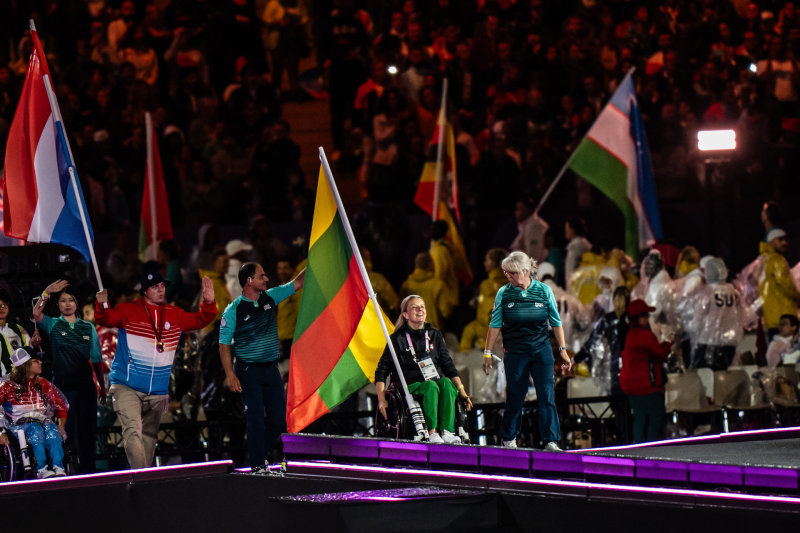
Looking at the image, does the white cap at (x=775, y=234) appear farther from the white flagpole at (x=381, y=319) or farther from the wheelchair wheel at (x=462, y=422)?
the white flagpole at (x=381, y=319)

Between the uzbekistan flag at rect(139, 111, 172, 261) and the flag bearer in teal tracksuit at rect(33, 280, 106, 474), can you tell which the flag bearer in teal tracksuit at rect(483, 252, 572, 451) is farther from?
the uzbekistan flag at rect(139, 111, 172, 261)

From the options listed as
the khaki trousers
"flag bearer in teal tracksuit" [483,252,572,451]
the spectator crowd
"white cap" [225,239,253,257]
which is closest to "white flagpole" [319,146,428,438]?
"flag bearer in teal tracksuit" [483,252,572,451]

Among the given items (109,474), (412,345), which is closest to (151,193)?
(412,345)

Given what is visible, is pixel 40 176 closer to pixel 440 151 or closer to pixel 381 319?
pixel 381 319

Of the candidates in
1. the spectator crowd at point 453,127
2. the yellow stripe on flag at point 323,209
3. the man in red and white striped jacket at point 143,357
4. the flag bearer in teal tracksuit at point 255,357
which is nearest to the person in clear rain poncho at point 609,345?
the spectator crowd at point 453,127

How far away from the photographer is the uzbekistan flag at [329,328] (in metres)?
13.8

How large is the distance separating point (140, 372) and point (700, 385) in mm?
6600

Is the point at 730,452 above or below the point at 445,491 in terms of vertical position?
above

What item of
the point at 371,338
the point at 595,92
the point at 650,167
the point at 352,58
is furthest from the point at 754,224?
the point at 371,338

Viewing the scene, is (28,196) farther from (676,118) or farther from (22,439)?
(676,118)

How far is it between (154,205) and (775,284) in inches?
322

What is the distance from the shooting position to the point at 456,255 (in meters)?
21.1

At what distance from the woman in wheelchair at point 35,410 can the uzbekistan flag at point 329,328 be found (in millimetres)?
2017

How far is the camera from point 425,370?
13.9 metres
